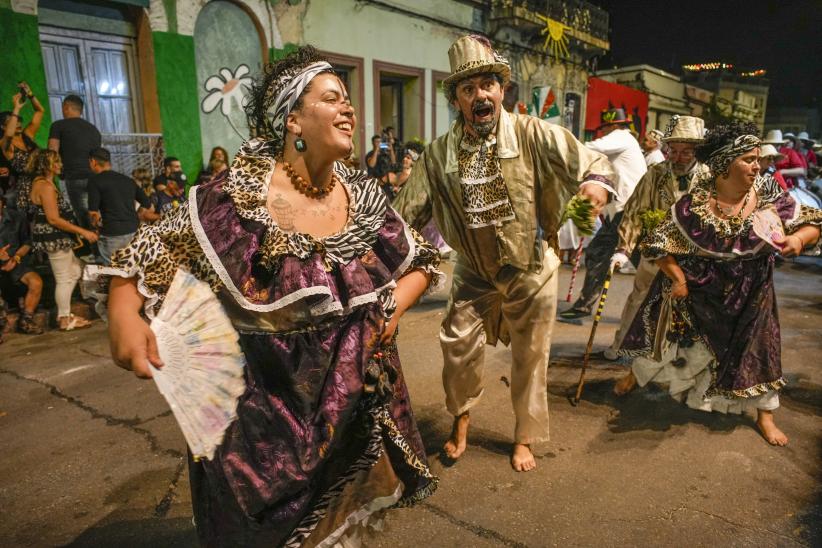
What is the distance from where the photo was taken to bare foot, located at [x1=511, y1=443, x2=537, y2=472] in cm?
316

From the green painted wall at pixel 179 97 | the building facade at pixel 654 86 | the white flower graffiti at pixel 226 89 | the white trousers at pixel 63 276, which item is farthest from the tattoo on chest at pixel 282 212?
the building facade at pixel 654 86

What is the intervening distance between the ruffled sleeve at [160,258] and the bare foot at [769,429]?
3544mm

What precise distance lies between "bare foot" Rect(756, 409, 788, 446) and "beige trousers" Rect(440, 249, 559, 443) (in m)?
1.50

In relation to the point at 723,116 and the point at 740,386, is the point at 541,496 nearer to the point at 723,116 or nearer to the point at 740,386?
the point at 740,386

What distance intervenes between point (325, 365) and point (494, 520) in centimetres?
147

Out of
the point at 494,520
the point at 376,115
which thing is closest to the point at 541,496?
the point at 494,520

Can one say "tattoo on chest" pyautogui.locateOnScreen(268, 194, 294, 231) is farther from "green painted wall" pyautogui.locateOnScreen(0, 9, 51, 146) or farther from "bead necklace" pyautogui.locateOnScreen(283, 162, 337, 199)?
"green painted wall" pyautogui.locateOnScreen(0, 9, 51, 146)

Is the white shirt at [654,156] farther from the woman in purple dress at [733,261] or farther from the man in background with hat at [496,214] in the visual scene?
the man in background with hat at [496,214]

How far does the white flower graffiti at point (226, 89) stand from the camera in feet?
29.3

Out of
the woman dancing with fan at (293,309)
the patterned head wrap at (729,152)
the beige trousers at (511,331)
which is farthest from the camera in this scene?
the patterned head wrap at (729,152)

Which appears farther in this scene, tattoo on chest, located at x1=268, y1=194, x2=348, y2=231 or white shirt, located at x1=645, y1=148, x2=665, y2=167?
white shirt, located at x1=645, y1=148, x2=665, y2=167

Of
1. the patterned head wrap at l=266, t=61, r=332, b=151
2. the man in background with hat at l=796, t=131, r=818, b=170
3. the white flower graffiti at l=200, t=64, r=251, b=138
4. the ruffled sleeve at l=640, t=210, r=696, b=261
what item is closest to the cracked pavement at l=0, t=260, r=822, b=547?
the ruffled sleeve at l=640, t=210, r=696, b=261

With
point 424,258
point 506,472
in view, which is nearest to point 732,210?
point 506,472

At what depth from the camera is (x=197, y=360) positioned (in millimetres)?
1579
